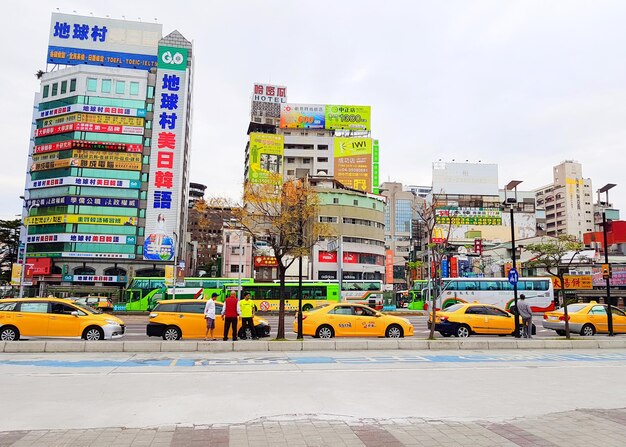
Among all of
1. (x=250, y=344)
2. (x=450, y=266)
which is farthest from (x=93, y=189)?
(x=250, y=344)

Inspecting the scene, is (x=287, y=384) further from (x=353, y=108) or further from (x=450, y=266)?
(x=353, y=108)

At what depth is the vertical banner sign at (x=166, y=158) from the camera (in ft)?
215

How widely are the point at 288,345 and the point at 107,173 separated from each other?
57805 millimetres

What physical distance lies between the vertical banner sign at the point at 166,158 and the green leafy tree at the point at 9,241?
18.5 m

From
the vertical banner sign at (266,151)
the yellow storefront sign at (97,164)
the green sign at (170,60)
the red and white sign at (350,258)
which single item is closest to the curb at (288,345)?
the red and white sign at (350,258)

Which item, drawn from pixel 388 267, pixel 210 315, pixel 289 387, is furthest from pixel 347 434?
pixel 388 267

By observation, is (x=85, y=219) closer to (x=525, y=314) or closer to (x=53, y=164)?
(x=53, y=164)

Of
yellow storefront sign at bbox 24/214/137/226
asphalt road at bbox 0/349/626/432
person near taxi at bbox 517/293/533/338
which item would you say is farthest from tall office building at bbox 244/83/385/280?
asphalt road at bbox 0/349/626/432

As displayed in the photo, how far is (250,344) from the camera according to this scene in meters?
15.7

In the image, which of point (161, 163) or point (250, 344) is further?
point (161, 163)

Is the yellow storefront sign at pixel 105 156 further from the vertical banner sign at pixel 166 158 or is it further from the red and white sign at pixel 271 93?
the red and white sign at pixel 271 93

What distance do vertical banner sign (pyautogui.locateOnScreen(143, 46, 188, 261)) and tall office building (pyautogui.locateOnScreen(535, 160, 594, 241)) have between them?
300ft

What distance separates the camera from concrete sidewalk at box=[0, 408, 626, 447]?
A: 5645 millimetres

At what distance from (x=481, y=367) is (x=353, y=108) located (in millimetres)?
89839
